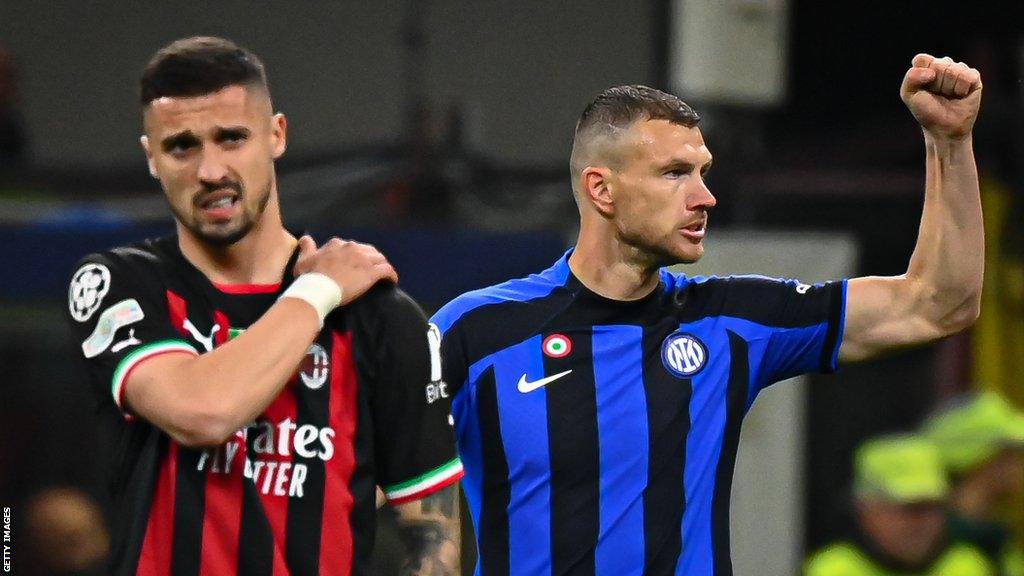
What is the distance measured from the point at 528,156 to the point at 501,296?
5324mm

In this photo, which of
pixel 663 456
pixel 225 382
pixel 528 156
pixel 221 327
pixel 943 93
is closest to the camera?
pixel 225 382

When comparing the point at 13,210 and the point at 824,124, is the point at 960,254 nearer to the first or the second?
the point at 13,210

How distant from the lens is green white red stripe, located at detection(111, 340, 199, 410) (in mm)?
2727

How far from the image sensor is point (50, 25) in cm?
884

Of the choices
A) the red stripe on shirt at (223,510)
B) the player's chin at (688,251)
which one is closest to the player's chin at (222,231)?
the red stripe on shirt at (223,510)

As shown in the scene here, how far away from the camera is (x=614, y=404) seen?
11.6 feet

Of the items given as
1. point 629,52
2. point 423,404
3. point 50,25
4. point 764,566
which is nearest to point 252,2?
point 50,25

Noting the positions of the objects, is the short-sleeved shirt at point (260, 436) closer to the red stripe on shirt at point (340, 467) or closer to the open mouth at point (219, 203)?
the red stripe on shirt at point (340, 467)

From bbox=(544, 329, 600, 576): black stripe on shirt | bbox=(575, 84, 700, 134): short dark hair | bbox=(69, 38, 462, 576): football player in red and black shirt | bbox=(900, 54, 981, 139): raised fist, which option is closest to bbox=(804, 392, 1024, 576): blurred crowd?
bbox=(544, 329, 600, 576): black stripe on shirt

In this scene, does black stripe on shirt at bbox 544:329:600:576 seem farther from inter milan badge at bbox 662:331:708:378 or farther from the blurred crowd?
the blurred crowd

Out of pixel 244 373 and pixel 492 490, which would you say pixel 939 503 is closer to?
pixel 492 490

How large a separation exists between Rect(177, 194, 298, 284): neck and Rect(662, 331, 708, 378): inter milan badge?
3.35ft

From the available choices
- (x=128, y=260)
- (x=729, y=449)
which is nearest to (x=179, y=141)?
(x=128, y=260)

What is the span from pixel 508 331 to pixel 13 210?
3.41 m
